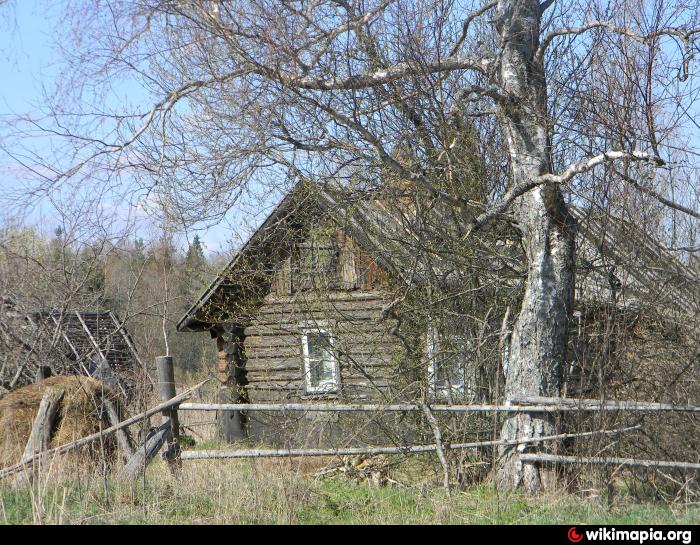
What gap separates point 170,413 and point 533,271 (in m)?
4.10

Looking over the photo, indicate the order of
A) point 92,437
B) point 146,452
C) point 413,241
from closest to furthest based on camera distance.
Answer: point 92,437 → point 146,452 → point 413,241

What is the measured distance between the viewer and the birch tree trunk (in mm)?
7570

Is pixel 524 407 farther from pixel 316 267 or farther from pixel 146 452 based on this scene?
pixel 146 452

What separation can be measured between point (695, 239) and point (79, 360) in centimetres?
903

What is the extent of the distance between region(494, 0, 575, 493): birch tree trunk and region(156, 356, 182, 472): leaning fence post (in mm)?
3357

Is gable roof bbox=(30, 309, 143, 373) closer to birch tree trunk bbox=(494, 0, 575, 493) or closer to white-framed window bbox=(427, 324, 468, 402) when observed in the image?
white-framed window bbox=(427, 324, 468, 402)

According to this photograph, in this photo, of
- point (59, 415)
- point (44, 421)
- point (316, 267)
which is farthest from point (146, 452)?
point (316, 267)

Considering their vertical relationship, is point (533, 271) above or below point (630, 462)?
above

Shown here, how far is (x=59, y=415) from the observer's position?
386 inches

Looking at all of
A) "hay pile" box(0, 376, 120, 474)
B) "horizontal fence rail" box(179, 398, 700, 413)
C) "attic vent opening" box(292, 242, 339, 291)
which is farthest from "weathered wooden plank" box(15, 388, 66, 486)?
"attic vent opening" box(292, 242, 339, 291)

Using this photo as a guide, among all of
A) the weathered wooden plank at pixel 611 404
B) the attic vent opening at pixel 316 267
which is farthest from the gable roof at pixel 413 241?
the weathered wooden plank at pixel 611 404
